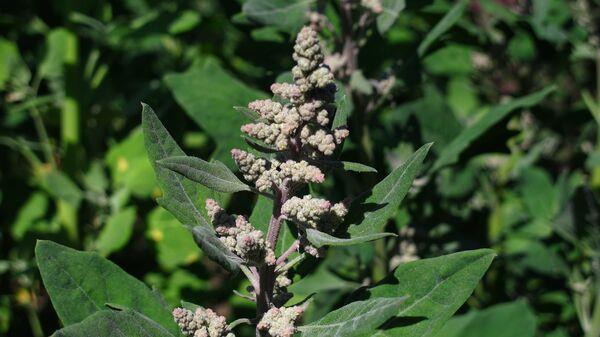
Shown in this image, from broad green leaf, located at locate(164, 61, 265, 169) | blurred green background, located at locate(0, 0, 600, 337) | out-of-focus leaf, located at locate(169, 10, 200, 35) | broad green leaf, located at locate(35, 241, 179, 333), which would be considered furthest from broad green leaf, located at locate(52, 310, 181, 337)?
out-of-focus leaf, located at locate(169, 10, 200, 35)

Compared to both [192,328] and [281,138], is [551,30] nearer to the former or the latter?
[281,138]

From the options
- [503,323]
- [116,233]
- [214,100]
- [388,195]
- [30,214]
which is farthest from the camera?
[30,214]

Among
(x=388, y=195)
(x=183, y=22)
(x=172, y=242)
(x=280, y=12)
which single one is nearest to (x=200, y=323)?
(x=388, y=195)

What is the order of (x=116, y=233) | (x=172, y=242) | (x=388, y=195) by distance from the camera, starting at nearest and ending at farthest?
(x=388, y=195), (x=116, y=233), (x=172, y=242)

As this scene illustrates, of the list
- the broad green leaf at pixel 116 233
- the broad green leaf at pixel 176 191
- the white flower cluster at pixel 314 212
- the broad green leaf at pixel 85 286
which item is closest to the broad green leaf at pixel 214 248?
the broad green leaf at pixel 176 191

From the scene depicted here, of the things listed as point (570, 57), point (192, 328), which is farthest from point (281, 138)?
point (570, 57)

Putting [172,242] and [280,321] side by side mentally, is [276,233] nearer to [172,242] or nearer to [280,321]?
[280,321]

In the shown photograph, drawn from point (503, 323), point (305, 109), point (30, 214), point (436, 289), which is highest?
point (305, 109)
